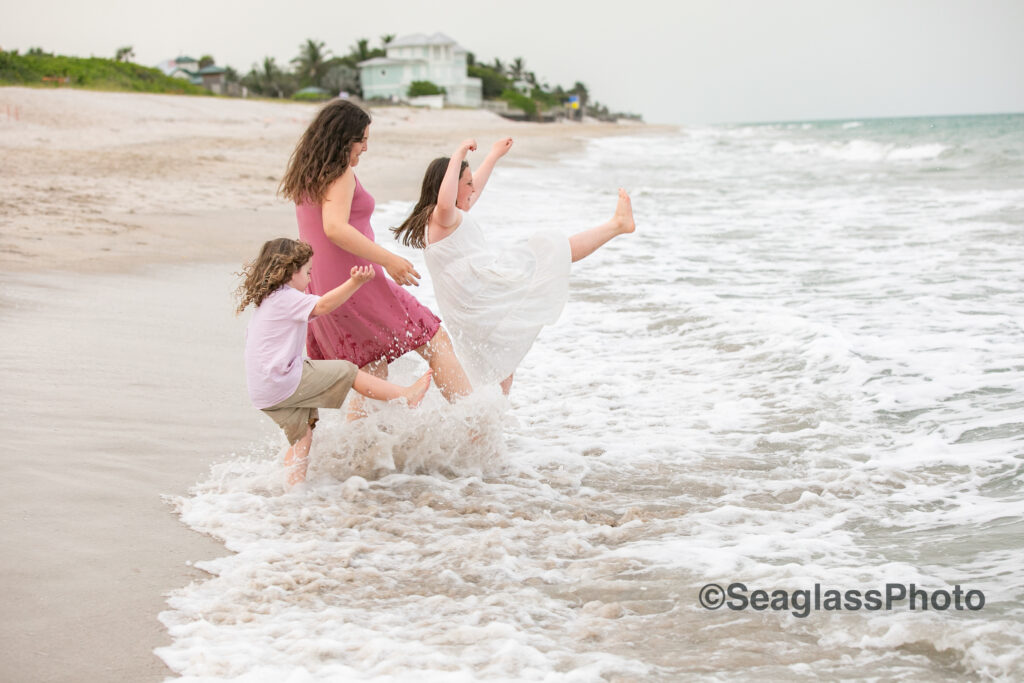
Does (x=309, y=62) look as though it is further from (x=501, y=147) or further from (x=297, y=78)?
(x=501, y=147)

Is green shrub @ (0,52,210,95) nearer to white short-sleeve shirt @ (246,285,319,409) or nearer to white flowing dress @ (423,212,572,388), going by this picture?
white flowing dress @ (423,212,572,388)

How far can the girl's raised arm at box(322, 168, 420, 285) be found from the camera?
162 inches

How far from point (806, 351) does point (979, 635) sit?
3.81 metres

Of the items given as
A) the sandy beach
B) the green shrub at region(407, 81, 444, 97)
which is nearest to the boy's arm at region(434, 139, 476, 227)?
the sandy beach

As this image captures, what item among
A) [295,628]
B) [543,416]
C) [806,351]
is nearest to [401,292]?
[543,416]

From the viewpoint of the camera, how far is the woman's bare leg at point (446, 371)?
Result: 4582 mm

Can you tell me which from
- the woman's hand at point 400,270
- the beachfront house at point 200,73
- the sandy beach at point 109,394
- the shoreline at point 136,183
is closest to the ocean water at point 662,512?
the sandy beach at point 109,394

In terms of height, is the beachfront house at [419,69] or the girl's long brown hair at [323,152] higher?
the beachfront house at [419,69]

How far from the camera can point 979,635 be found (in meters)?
2.92

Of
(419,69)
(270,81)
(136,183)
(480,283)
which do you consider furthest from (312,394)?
(419,69)

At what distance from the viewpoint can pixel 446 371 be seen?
458 cm

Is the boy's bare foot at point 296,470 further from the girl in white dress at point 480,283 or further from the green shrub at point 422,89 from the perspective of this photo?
the green shrub at point 422,89

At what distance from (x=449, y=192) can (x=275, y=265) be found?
944 mm

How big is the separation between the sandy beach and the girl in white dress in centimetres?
129
